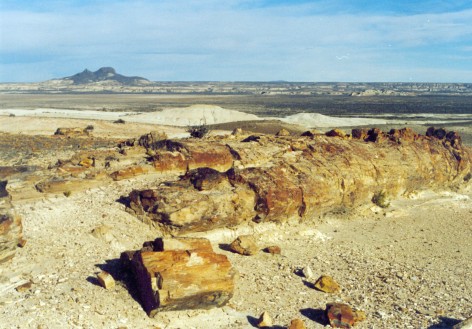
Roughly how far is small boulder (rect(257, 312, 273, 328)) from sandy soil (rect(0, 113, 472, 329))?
0.17 m

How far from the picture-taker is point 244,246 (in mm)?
11766

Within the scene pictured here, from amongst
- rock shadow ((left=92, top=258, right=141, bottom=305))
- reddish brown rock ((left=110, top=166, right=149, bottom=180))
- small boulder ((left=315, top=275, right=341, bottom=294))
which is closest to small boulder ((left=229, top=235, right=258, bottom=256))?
small boulder ((left=315, top=275, right=341, bottom=294))

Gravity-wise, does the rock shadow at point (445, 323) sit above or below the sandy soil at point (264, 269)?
below

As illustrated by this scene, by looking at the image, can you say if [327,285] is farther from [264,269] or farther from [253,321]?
[253,321]

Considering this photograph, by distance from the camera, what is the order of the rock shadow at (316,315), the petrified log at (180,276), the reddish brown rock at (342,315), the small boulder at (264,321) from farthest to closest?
1. the rock shadow at (316,315)
2. the reddish brown rock at (342,315)
3. the small boulder at (264,321)
4. the petrified log at (180,276)

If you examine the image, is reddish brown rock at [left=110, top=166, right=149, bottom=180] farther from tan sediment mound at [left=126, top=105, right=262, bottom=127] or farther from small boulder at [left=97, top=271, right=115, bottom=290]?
tan sediment mound at [left=126, top=105, right=262, bottom=127]

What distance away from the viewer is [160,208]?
38.7 feet

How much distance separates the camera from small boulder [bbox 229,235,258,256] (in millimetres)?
11734

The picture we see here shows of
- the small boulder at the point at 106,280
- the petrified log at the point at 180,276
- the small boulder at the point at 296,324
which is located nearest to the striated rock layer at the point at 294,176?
the petrified log at the point at 180,276

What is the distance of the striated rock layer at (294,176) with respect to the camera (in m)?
12.2

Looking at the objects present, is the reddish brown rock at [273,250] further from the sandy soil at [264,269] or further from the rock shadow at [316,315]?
the rock shadow at [316,315]

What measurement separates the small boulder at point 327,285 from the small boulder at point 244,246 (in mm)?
2010

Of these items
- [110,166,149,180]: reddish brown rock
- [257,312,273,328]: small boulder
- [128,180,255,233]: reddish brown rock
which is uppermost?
[110,166,149,180]: reddish brown rock

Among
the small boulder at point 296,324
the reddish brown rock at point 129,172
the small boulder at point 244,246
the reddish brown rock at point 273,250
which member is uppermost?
the reddish brown rock at point 129,172
